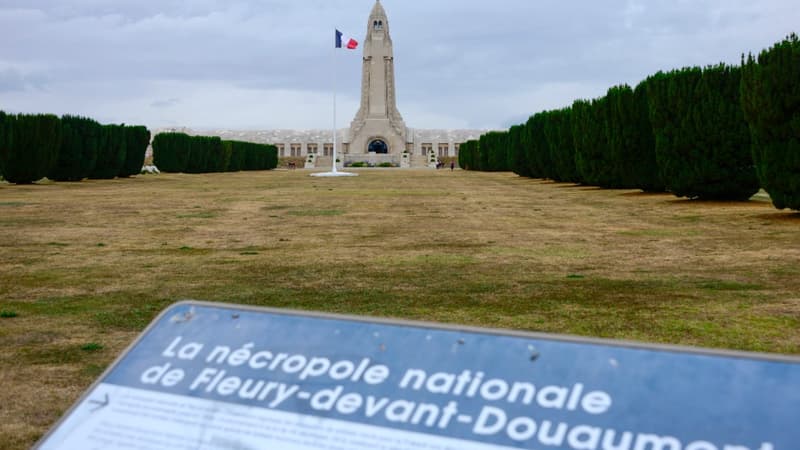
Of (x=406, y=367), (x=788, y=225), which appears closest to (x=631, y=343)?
(x=406, y=367)

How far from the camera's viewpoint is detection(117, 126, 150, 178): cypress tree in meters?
38.5

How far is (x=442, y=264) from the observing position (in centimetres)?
857

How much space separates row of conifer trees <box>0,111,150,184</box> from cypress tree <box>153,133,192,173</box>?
292 inches

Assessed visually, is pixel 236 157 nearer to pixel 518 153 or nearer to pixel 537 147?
pixel 518 153

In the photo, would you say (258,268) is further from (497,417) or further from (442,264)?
(497,417)

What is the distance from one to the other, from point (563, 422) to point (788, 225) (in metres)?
12.4

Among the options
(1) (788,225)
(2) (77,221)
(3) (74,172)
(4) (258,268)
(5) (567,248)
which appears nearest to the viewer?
(4) (258,268)

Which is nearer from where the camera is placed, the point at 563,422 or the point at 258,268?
the point at 563,422

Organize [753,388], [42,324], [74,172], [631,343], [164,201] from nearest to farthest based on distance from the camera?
[753,388] < [631,343] < [42,324] < [164,201] < [74,172]

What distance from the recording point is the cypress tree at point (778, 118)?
13.6 m

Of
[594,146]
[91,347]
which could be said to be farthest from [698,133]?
[91,347]

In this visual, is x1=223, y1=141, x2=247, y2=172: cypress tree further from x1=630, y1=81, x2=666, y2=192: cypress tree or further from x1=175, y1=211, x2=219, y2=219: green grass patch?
x1=175, y1=211, x2=219, y2=219: green grass patch

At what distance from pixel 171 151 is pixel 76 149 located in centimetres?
1633

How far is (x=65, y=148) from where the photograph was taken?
32.1 m
